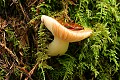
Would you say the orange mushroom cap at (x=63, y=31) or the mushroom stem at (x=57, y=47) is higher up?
Result: the orange mushroom cap at (x=63, y=31)

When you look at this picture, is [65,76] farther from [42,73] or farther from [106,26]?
[106,26]

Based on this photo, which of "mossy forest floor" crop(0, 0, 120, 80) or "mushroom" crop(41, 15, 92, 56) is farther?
"mossy forest floor" crop(0, 0, 120, 80)

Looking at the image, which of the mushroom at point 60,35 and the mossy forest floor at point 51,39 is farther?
the mossy forest floor at point 51,39

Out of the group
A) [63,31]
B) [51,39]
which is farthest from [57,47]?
[63,31]

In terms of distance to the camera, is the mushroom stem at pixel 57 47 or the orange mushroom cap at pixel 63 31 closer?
the orange mushroom cap at pixel 63 31

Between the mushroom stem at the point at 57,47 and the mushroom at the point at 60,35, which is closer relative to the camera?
the mushroom at the point at 60,35

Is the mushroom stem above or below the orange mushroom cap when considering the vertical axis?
below
